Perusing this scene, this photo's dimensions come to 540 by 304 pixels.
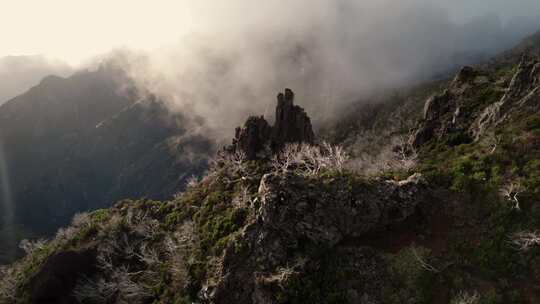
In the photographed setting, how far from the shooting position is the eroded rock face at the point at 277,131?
81.2m

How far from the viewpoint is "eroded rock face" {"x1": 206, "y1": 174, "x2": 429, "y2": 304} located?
100 ft

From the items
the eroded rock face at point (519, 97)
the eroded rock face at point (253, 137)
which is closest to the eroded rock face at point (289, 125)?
the eroded rock face at point (253, 137)

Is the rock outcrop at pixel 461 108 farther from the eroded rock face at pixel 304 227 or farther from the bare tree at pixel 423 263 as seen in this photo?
the bare tree at pixel 423 263

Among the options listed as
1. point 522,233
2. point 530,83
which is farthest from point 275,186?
point 530,83

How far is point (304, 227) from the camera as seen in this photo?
32.7m

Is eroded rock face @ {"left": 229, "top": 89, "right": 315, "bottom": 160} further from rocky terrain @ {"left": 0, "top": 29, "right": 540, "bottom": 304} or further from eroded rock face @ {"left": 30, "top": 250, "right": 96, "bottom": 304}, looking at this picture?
eroded rock face @ {"left": 30, "top": 250, "right": 96, "bottom": 304}

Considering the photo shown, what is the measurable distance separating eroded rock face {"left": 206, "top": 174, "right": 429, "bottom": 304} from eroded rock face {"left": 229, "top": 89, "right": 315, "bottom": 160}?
45564 mm

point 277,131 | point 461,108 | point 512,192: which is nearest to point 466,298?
point 512,192

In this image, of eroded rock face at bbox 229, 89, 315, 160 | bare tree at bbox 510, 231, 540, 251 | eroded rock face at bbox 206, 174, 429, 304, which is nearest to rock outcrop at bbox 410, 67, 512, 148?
eroded rock face at bbox 229, 89, 315, 160

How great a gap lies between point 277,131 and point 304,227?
178 ft

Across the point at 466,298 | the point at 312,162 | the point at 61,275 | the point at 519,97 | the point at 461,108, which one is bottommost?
the point at 466,298

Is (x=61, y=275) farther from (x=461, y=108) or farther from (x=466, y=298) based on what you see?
(x=461, y=108)

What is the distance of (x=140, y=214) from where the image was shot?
Result: 65125 millimetres

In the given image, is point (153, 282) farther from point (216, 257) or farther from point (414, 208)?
point (414, 208)
